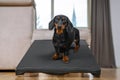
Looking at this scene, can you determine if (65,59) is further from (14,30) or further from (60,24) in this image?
(14,30)

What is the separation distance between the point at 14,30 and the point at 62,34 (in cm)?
79

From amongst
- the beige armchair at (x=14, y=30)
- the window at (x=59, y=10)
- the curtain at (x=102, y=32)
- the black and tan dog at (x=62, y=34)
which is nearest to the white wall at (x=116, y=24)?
the curtain at (x=102, y=32)

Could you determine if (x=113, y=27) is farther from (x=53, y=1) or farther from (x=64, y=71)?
(x=64, y=71)

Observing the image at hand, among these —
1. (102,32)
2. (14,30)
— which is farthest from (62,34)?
(102,32)

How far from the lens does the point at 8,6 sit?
1.80 metres

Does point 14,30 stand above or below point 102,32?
above

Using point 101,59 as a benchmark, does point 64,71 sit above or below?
above

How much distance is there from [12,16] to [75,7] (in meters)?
2.28

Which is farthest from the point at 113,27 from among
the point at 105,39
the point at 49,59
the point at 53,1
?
the point at 49,59

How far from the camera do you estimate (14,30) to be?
1.76 m

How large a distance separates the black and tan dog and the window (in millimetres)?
2730

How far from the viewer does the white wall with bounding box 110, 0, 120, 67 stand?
12.3 ft

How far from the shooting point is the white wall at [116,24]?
3.74 meters

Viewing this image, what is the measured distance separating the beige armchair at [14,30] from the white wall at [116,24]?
231 cm
